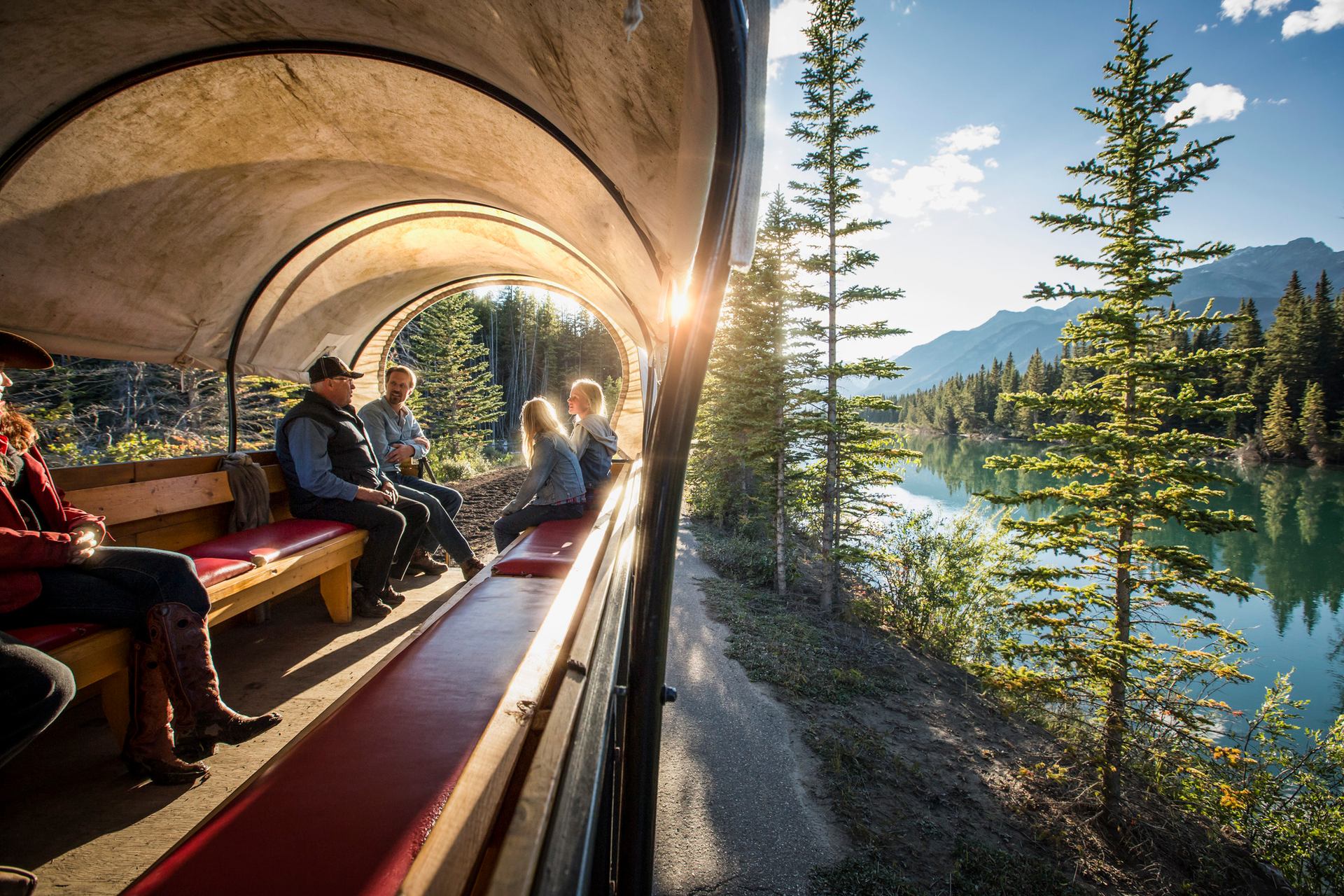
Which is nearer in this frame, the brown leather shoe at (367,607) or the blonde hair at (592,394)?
the brown leather shoe at (367,607)

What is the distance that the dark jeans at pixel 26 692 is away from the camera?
5.41 ft

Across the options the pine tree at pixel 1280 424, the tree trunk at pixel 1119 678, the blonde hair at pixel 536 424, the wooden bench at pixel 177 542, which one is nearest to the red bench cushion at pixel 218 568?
the wooden bench at pixel 177 542

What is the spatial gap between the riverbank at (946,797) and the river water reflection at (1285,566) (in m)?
3.36

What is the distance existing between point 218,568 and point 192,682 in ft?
2.14

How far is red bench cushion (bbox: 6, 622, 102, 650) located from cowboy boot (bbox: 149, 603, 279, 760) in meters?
0.21

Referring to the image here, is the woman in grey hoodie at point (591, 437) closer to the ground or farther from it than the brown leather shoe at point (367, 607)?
farther from it

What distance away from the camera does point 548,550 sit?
3.63m

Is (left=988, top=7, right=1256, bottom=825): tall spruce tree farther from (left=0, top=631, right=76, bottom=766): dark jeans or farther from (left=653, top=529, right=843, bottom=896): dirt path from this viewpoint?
(left=0, top=631, right=76, bottom=766): dark jeans

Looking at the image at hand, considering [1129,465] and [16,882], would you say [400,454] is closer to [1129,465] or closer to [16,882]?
[16,882]

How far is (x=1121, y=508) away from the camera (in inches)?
232

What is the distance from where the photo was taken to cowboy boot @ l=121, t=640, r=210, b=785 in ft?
7.36

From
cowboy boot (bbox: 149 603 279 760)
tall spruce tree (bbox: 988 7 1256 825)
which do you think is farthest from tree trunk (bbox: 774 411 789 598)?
cowboy boot (bbox: 149 603 279 760)

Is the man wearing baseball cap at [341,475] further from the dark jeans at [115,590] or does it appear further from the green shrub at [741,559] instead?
the green shrub at [741,559]

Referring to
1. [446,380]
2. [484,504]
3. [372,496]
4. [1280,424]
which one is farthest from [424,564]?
[1280,424]
